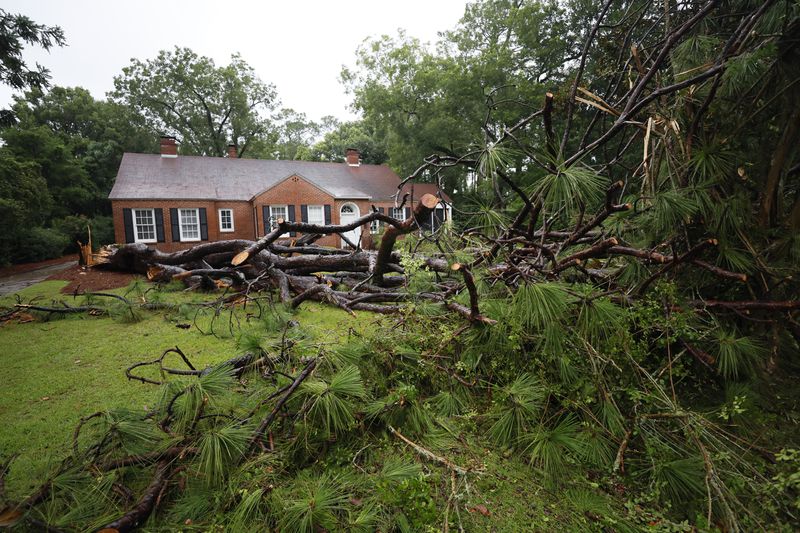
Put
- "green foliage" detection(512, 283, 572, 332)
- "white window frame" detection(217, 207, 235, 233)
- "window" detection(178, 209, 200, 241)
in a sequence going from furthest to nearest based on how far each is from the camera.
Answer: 1. "white window frame" detection(217, 207, 235, 233)
2. "window" detection(178, 209, 200, 241)
3. "green foliage" detection(512, 283, 572, 332)

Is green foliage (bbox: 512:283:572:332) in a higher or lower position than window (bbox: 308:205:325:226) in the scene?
lower

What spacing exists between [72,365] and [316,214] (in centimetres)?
1619

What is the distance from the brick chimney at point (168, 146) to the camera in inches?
728

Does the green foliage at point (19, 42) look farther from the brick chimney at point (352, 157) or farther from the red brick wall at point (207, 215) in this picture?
the brick chimney at point (352, 157)

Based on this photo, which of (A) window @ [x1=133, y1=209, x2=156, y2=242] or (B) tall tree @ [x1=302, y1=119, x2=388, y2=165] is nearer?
(A) window @ [x1=133, y1=209, x2=156, y2=242]

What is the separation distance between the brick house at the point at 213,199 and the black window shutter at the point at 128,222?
0.04 metres

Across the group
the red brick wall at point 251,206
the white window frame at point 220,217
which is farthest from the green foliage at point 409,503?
the white window frame at point 220,217

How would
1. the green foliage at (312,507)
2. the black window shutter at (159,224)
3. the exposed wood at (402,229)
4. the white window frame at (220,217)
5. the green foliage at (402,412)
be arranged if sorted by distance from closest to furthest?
the green foliage at (312,507)
the green foliage at (402,412)
the exposed wood at (402,229)
the black window shutter at (159,224)
the white window frame at (220,217)

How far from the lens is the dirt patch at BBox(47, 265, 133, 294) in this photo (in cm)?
815

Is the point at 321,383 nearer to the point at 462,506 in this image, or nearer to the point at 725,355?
the point at 462,506

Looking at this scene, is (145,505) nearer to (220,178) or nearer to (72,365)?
(72,365)

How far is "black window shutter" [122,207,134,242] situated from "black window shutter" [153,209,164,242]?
1004 millimetres

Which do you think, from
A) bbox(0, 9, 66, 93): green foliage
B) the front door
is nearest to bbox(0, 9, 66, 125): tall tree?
bbox(0, 9, 66, 93): green foliage

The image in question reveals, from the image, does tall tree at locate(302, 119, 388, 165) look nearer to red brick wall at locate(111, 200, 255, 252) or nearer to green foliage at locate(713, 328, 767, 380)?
red brick wall at locate(111, 200, 255, 252)
